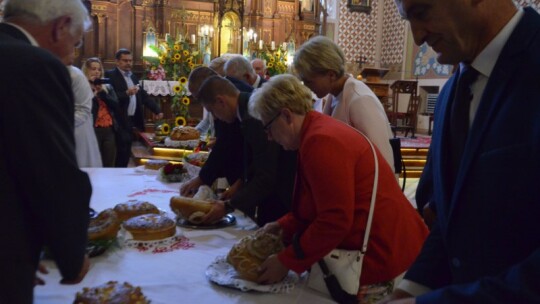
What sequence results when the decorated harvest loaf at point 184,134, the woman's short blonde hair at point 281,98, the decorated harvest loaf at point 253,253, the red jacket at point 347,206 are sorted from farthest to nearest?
1. the decorated harvest loaf at point 184,134
2. the woman's short blonde hair at point 281,98
3. the decorated harvest loaf at point 253,253
4. the red jacket at point 347,206

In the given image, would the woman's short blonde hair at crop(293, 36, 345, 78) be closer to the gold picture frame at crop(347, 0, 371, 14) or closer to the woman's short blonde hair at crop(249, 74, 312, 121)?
the woman's short blonde hair at crop(249, 74, 312, 121)

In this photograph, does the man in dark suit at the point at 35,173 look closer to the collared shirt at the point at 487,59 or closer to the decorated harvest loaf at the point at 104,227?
the decorated harvest loaf at the point at 104,227

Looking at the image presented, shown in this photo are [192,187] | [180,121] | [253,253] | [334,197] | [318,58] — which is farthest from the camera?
[180,121]

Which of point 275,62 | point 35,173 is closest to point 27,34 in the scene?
point 35,173

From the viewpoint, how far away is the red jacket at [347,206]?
4.69 ft

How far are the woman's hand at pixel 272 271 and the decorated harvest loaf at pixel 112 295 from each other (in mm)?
368

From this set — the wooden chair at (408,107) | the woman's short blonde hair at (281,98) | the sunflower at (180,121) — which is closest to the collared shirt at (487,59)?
the woman's short blonde hair at (281,98)

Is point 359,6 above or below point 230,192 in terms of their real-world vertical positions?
above

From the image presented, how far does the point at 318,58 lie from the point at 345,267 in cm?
130

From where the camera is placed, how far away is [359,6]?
13680mm

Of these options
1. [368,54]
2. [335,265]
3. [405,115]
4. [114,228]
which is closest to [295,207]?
[335,265]

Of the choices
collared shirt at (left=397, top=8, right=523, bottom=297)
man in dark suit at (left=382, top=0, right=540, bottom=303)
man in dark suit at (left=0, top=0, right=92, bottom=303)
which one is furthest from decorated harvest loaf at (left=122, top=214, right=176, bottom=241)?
collared shirt at (left=397, top=8, right=523, bottom=297)

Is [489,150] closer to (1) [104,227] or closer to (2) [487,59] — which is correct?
(2) [487,59]

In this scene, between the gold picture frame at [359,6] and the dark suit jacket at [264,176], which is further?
the gold picture frame at [359,6]
